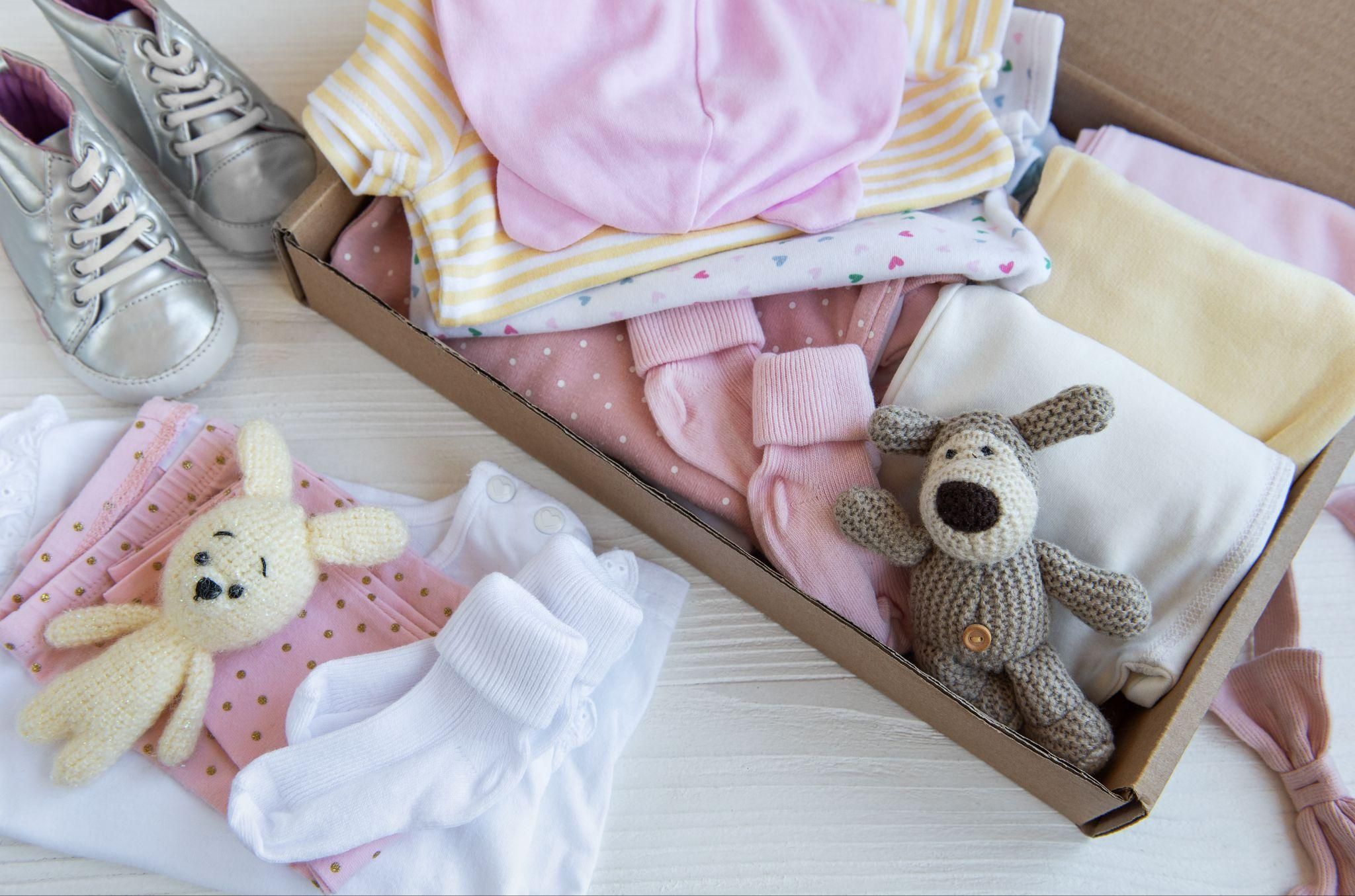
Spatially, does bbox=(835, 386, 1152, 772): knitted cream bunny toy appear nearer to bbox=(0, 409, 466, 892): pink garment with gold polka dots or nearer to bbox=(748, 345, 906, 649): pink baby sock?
bbox=(748, 345, 906, 649): pink baby sock

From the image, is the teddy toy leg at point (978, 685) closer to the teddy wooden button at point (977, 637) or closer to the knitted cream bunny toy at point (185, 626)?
the teddy wooden button at point (977, 637)

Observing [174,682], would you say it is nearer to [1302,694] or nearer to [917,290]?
[917,290]

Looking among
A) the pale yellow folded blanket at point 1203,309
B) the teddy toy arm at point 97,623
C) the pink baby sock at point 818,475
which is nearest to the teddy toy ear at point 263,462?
the teddy toy arm at point 97,623

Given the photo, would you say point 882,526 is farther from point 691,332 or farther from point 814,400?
point 691,332

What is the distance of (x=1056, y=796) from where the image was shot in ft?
2.42

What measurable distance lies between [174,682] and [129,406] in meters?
0.32

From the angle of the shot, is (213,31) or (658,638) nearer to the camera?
(658,638)

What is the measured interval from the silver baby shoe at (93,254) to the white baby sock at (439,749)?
1.32ft

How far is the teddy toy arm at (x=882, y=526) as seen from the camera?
696mm

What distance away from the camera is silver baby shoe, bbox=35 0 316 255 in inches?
34.8

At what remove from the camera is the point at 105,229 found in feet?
2.74

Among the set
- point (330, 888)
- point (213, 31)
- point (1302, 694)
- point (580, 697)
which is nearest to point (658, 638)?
point (580, 697)

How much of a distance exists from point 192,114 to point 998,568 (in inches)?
34.2

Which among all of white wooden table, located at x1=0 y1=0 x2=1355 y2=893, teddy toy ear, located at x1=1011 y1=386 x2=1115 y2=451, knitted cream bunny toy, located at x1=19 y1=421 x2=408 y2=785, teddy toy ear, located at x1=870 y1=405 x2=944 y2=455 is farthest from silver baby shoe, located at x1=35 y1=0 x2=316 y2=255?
teddy toy ear, located at x1=1011 y1=386 x2=1115 y2=451
